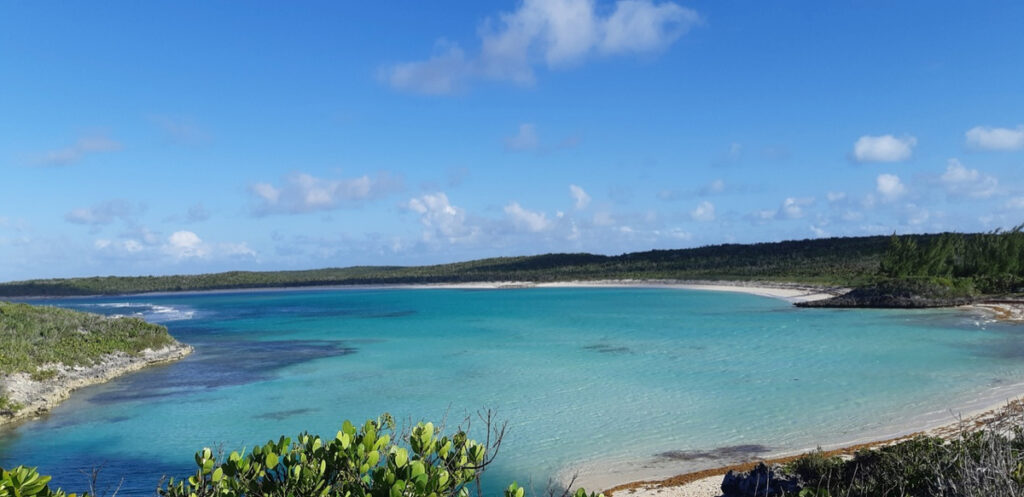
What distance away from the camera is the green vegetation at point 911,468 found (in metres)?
6.36

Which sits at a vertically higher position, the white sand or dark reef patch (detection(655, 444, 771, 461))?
the white sand

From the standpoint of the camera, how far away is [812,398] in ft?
61.5

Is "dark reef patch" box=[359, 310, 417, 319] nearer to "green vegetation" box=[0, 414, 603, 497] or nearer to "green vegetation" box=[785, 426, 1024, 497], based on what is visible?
"green vegetation" box=[785, 426, 1024, 497]

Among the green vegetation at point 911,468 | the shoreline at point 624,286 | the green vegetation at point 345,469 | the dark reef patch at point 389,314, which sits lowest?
the dark reef patch at point 389,314

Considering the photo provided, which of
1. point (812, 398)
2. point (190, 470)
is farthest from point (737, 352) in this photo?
point (190, 470)

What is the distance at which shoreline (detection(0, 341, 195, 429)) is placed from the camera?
20.4m

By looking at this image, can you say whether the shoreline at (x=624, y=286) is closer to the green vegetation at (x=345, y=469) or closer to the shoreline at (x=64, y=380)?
the shoreline at (x=64, y=380)

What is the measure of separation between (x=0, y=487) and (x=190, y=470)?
40.5 ft

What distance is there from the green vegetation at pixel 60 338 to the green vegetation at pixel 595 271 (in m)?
64.3

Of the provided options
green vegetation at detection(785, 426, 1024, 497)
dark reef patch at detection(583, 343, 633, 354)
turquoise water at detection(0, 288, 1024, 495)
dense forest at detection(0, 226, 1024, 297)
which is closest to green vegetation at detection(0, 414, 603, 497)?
green vegetation at detection(785, 426, 1024, 497)

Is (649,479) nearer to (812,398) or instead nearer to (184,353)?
(812,398)

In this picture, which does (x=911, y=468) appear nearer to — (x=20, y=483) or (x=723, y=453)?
(x=723, y=453)

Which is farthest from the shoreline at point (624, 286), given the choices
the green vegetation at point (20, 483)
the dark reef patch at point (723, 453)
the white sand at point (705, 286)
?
the green vegetation at point (20, 483)

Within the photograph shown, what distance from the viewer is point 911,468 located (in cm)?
811
